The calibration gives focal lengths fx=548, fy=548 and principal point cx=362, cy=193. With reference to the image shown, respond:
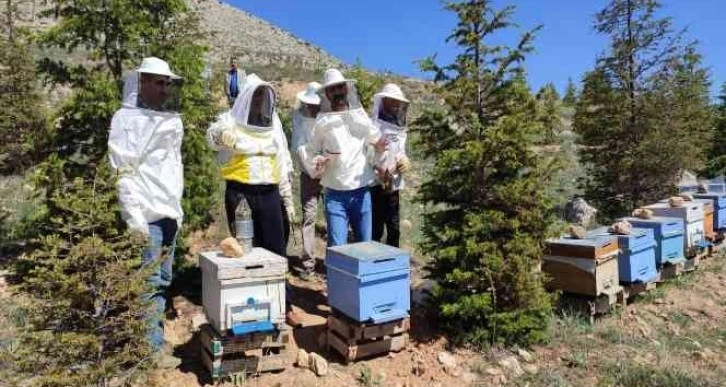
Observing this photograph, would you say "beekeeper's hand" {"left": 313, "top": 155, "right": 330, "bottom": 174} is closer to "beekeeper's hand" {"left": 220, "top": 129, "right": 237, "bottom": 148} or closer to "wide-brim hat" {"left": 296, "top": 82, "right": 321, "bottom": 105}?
"beekeeper's hand" {"left": 220, "top": 129, "right": 237, "bottom": 148}

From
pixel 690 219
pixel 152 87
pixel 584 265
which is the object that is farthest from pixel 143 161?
pixel 690 219

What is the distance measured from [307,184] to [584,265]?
3.32 m

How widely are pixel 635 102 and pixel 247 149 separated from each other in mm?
9693

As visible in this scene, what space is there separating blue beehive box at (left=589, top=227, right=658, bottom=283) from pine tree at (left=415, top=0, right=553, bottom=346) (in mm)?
1557

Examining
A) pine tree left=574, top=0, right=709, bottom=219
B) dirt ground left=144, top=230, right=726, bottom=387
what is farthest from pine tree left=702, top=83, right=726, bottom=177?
dirt ground left=144, top=230, right=726, bottom=387

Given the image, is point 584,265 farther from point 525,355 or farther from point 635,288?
point 525,355

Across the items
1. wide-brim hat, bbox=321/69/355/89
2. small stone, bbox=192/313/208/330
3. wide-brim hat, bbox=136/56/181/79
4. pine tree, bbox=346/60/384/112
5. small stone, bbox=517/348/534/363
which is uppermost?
pine tree, bbox=346/60/384/112

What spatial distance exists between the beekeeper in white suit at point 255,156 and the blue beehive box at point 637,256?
157 inches

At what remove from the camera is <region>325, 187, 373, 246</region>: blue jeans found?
5.42 m

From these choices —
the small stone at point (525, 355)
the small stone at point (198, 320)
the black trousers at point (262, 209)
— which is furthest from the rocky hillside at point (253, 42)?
the small stone at point (525, 355)

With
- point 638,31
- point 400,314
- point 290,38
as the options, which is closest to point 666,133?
point 638,31

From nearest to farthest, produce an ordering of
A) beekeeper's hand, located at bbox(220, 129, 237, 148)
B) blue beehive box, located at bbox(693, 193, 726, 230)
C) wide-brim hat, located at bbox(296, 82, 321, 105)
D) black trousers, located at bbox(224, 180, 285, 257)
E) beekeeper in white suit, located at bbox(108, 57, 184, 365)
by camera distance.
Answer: beekeeper in white suit, located at bbox(108, 57, 184, 365) < beekeeper's hand, located at bbox(220, 129, 237, 148) < black trousers, located at bbox(224, 180, 285, 257) < wide-brim hat, located at bbox(296, 82, 321, 105) < blue beehive box, located at bbox(693, 193, 726, 230)

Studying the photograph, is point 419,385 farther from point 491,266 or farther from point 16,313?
point 16,313

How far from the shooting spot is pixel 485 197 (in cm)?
542
